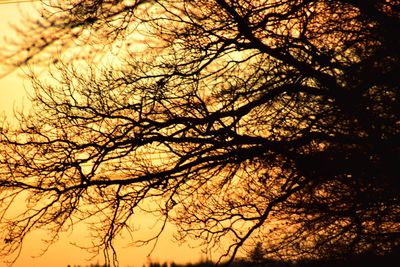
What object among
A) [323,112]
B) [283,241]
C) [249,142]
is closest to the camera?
[323,112]

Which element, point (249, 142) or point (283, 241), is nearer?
point (249, 142)

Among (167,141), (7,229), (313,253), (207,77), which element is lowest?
(313,253)

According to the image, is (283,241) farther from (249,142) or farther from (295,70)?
(295,70)

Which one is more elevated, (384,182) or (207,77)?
(207,77)

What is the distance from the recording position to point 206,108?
9969 mm

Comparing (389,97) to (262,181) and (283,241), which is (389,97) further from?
(283,241)

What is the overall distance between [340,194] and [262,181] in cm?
127

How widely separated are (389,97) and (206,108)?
9.08ft

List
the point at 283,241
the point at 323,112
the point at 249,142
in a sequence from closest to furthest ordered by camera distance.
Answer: the point at 323,112, the point at 249,142, the point at 283,241

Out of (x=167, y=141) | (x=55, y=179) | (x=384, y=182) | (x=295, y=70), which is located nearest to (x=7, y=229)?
(x=55, y=179)

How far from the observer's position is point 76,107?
34.1 feet

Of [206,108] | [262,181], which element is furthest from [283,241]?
[206,108]

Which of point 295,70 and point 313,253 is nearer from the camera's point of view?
point 295,70

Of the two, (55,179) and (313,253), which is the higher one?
(55,179)
